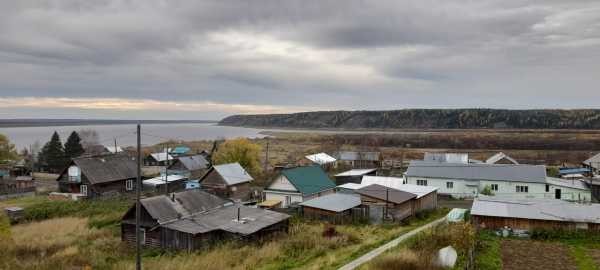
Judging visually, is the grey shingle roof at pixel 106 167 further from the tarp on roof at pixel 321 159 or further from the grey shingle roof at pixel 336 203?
the tarp on roof at pixel 321 159

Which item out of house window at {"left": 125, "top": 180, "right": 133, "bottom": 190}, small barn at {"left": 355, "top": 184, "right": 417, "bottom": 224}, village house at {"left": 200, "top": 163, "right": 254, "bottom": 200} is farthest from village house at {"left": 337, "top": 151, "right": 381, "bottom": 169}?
house window at {"left": 125, "top": 180, "right": 133, "bottom": 190}

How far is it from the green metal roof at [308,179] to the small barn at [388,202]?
607cm

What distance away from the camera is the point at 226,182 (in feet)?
135

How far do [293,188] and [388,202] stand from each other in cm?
954

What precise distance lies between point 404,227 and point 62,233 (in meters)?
22.7

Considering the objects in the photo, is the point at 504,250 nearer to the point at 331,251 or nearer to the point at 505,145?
the point at 331,251

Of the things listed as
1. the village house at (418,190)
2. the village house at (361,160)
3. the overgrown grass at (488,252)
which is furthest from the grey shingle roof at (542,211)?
the village house at (361,160)

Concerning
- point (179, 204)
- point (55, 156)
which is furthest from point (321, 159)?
point (179, 204)

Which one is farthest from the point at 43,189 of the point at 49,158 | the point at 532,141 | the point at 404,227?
the point at 532,141

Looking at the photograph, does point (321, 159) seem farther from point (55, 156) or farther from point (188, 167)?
point (55, 156)

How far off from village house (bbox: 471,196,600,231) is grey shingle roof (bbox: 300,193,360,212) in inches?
331

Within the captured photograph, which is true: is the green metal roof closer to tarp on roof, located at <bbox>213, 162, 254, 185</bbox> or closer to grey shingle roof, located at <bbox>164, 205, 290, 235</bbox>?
tarp on roof, located at <bbox>213, 162, 254, 185</bbox>

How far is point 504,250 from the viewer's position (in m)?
21.4

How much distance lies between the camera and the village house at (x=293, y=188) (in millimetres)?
36875
